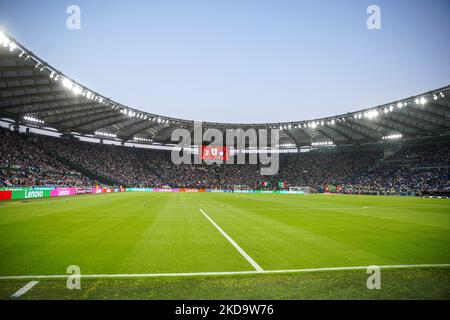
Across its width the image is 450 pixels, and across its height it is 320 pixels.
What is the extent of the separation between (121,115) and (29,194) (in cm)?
2932

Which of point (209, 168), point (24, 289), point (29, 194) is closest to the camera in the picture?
point (24, 289)

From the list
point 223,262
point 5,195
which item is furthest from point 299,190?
point 223,262

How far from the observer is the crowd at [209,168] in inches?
2021

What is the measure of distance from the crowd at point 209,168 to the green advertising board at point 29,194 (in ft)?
25.2

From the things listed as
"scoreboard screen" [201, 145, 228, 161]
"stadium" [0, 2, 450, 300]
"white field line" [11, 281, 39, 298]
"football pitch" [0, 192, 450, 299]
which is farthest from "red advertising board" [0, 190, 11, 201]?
"scoreboard screen" [201, 145, 228, 161]

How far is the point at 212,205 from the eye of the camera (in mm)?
26516

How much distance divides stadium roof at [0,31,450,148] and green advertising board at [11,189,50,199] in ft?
43.5

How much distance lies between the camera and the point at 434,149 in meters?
65.3

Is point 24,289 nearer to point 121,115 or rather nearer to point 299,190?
point 121,115

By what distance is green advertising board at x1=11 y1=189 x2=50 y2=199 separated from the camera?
31.5 meters

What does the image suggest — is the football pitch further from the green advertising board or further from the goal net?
the goal net

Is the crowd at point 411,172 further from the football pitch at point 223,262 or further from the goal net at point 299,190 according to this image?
the football pitch at point 223,262

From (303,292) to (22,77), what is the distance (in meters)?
39.9
